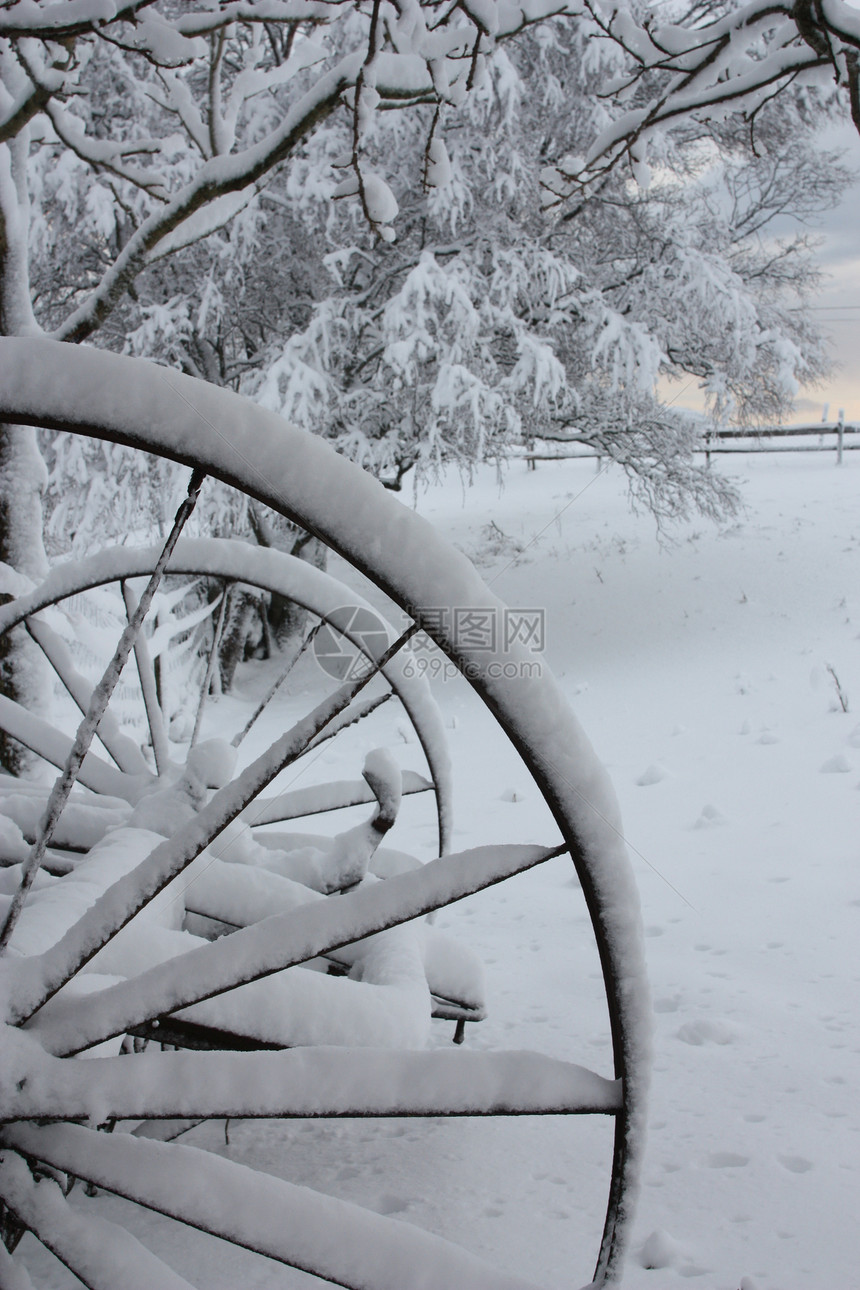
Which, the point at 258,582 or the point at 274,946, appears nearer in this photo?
the point at 274,946

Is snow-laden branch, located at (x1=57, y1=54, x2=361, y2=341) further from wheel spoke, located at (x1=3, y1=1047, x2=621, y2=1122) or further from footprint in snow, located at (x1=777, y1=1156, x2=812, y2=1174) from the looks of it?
footprint in snow, located at (x1=777, y1=1156, x2=812, y2=1174)

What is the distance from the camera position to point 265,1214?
811 millimetres

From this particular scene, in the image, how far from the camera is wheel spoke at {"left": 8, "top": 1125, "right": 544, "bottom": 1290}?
0.78 m

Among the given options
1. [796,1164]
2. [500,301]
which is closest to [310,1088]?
[796,1164]

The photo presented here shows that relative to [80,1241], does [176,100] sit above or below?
above

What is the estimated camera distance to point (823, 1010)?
184 cm

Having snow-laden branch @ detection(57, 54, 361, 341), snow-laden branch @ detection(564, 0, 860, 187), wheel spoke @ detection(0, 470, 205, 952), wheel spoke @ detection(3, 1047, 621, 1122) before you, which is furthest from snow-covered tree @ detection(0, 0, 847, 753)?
wheel spoke @ detection(3, 1047, 621, 1122)

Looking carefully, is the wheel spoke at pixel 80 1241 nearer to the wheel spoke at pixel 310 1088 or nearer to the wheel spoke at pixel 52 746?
the wheel spoke at pixel 310 1088

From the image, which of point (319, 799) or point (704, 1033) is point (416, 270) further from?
point (704, 1033)

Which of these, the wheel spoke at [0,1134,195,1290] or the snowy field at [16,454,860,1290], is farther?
the snowy field at [16,454,860,1290]

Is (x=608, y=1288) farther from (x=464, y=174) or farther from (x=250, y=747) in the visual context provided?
(x=464, y=174)

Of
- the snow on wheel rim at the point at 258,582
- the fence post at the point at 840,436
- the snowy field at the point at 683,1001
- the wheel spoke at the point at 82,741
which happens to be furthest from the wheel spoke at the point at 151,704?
the fence post at the point at 840,436

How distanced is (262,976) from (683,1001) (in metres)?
1.42

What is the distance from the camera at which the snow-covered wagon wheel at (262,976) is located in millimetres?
743
